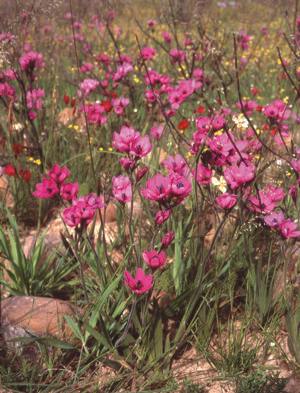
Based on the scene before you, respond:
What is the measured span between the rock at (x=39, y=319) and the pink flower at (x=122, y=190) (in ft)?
→ 1.69

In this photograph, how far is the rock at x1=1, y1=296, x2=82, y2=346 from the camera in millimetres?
1842

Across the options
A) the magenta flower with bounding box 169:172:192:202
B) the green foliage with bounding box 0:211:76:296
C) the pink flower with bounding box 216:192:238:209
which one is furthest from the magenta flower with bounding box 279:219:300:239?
the green foliage with bounding box 0:211:76:296

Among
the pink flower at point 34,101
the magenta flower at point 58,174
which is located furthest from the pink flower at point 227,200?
the pink flower at point 34,101

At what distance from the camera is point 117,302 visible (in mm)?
1812

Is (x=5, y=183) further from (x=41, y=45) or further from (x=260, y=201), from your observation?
(x=41, y=45)

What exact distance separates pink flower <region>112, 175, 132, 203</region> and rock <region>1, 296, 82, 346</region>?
1.69ft

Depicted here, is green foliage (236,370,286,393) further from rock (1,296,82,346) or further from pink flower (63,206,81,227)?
pink flower (63,206,81,227)

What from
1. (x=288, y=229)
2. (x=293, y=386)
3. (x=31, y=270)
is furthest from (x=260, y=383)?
(x=31, y=270)

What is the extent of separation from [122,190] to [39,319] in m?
0.63

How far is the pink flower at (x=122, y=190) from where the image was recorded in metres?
1.64

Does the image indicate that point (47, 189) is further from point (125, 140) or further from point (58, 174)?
point (125, 140)

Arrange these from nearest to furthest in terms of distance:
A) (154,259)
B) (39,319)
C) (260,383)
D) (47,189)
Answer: (154,259)
(47,189)
(260,383)
(39,319)

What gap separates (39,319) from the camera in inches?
73.4

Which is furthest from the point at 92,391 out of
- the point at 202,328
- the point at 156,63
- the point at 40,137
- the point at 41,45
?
the point at 156,63
